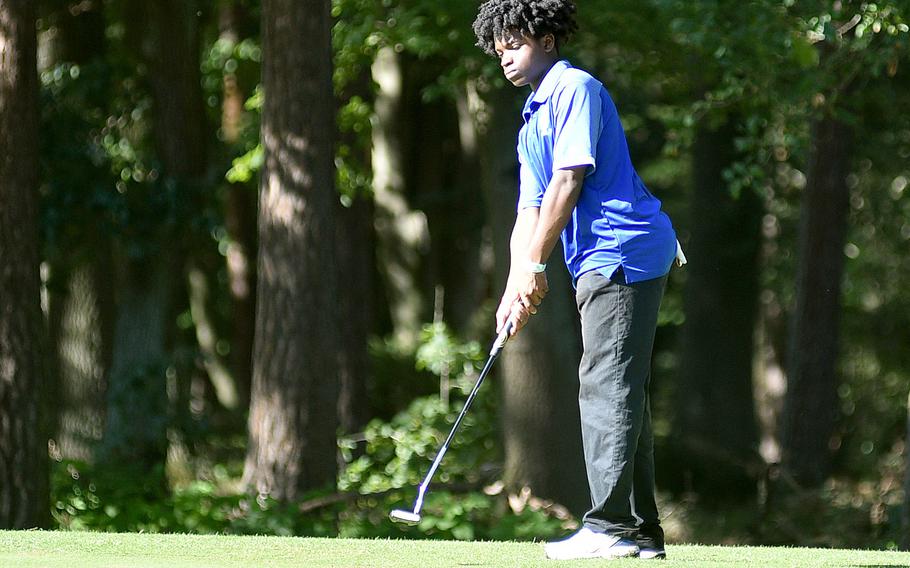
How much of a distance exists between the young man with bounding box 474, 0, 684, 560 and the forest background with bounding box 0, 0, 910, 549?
4538 mm

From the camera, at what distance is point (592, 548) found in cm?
555

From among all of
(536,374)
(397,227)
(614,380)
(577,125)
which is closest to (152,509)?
(536,374)

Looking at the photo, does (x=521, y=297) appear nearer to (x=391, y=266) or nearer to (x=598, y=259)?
(x=598, y=259)

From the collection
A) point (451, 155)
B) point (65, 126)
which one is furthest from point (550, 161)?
point (451, 155)

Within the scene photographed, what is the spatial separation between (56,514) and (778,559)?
6918 mm

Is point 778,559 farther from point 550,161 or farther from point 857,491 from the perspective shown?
point 857,491

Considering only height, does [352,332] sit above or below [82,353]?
above

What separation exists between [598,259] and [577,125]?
489 mm

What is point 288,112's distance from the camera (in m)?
10.5

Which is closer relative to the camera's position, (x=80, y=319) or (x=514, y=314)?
(x=514, y=314)

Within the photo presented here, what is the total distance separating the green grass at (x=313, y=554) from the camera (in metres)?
5.31

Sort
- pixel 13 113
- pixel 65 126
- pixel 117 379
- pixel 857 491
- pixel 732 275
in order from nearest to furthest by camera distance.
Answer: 1. pixel 13 113
2. pixel 65 126
3. pixel 117 379
4. pixel 857 491
5. pixel 732 275

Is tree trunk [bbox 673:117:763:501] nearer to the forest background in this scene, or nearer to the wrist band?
the forest background

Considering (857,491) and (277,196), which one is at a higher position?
(277,196)
